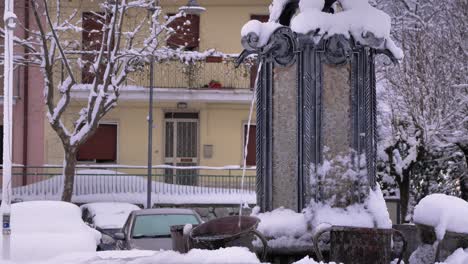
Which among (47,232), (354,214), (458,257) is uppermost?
(354,214)

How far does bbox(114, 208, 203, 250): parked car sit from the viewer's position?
15.6m

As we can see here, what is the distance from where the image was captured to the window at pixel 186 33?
2930 cm

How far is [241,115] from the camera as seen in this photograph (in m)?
30.7

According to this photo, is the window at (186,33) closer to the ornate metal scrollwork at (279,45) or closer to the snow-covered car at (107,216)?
the snow-covered car at (107,216)

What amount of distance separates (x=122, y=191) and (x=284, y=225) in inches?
740

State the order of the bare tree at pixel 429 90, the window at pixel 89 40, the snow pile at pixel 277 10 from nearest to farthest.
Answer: the snow pile at pixel 277 10 < the bare tree at pixel 429 90 < the window at pixel 89 40

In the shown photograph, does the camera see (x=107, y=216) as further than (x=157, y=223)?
Yes

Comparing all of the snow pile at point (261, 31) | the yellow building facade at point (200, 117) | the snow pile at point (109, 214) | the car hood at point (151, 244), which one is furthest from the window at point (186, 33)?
the snow pile at point (261, 31)

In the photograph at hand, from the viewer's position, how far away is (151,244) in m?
15.6

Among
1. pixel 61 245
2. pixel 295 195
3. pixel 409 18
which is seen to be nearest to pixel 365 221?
pixel 295 195

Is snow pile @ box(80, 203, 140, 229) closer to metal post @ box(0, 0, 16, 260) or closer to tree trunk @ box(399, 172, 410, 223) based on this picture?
metal post @ box(0, 0, 16, 260)

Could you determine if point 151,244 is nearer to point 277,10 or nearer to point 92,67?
point 277,10

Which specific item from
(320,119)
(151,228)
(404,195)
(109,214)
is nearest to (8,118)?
(151,228)

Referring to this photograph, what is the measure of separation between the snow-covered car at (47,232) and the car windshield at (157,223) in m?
1.56
